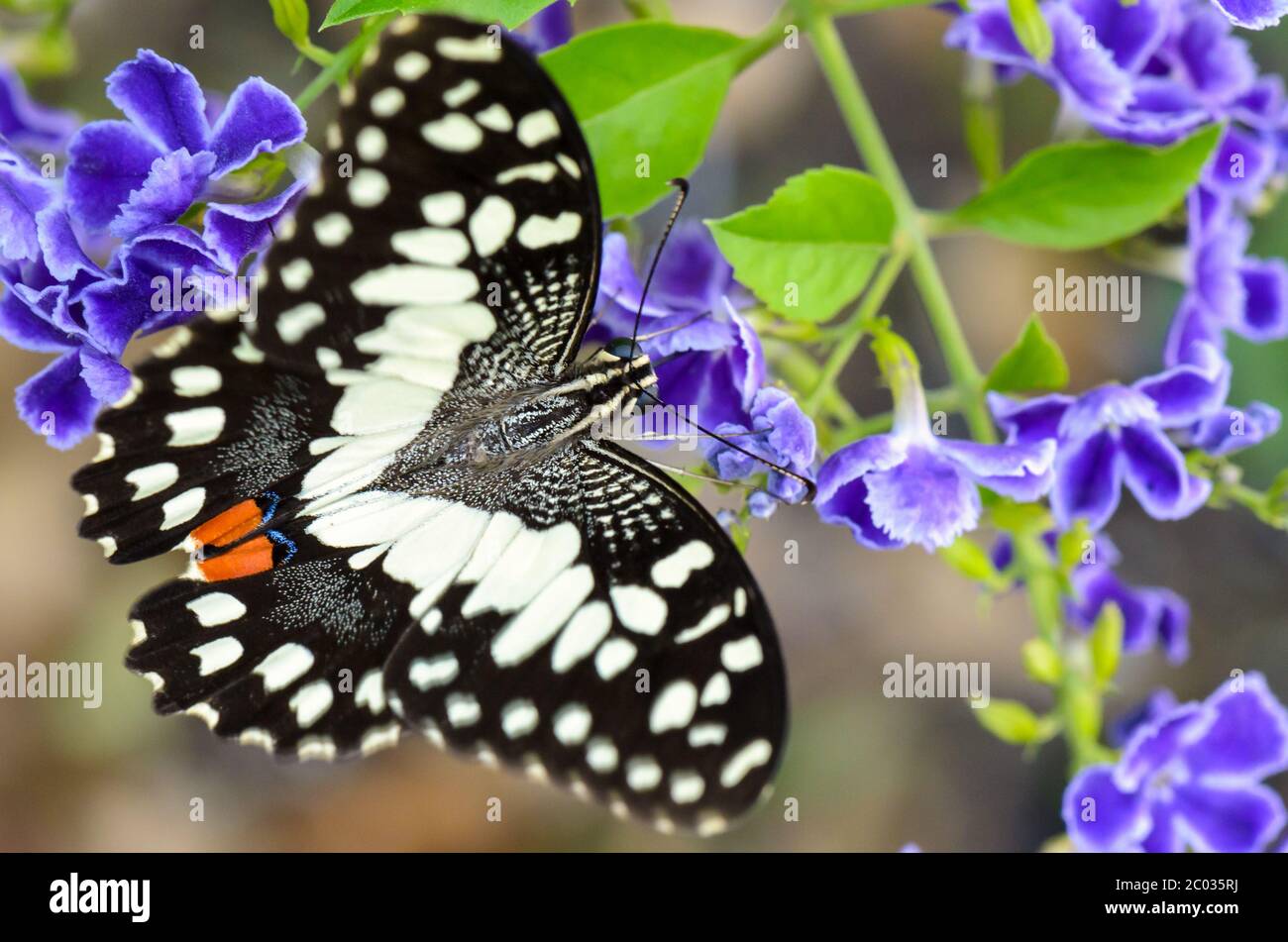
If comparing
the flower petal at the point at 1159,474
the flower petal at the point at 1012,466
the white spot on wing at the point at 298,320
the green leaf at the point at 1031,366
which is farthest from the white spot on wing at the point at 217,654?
the flower petal at the point at 1159,474

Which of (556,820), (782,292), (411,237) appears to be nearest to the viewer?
(411,237)

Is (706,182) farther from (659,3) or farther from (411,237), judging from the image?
(411,237)

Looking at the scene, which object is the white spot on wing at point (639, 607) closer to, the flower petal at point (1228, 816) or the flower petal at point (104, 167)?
the flower petal at point (104, 167)

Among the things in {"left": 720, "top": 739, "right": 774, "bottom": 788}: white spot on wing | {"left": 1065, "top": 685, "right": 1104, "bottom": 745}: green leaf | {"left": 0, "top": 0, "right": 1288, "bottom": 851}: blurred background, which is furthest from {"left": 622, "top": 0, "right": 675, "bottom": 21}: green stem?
{"left": 0, "top": 0, "right": 1288, "bottom": 851}: blurred background

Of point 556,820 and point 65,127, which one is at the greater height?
point 65,127
